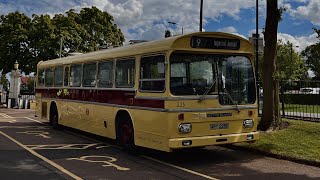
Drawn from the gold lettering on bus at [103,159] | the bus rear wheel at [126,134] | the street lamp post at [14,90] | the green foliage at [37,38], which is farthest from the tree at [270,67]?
the green foliage at [37,38]

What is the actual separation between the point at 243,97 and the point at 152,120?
226 centimetres

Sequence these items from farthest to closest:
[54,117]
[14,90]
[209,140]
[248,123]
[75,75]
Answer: [14,90]
[54,117]
[75,75]
[248,123]
[209,140]

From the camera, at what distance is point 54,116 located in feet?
55.8

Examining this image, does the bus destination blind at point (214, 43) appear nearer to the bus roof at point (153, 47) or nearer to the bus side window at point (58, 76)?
the bus roof at point (153, 47)

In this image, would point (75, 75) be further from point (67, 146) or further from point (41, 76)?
point (41, 76)

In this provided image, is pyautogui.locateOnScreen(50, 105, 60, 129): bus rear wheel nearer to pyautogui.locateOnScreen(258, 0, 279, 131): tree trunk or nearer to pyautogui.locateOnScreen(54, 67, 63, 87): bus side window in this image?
pyautogui.locateOnScreen(54, 67, 63, 87): bus side window

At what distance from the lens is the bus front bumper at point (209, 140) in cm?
899

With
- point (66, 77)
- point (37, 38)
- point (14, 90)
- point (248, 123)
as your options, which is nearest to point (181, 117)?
point (248, 123)

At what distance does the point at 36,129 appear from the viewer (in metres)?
Result: 16.8

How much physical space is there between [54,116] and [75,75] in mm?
3176

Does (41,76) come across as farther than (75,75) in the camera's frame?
Yes

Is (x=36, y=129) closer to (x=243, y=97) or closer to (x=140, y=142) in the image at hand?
(x=140, y=142)

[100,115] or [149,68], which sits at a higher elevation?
[149,68]

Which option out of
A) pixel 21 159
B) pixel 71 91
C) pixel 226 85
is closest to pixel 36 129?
pixel 71 91
